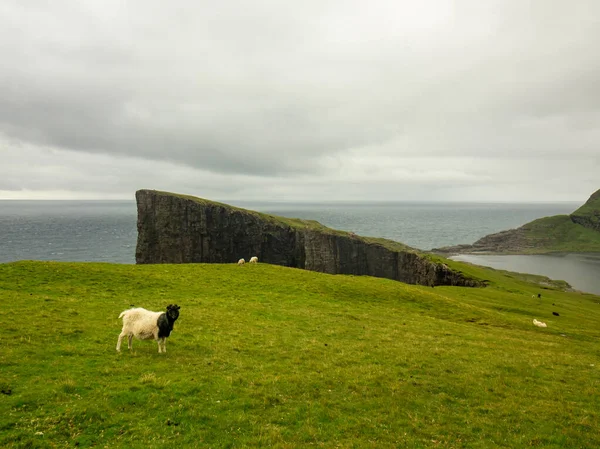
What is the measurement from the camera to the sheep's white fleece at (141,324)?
62.2 feet

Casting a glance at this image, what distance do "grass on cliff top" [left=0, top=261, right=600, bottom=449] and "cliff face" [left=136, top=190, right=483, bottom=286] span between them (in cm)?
9808

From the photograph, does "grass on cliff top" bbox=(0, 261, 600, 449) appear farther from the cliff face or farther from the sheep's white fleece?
the cliff face

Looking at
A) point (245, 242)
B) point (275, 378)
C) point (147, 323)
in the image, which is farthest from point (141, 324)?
point (245, 242)

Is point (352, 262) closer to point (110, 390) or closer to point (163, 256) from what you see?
point (163, 256)

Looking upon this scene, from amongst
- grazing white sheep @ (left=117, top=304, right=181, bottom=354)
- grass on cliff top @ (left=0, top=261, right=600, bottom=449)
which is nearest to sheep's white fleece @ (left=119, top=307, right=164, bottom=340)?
grazing white sheep @ (left=117, top=304, right=181, bottom=354)

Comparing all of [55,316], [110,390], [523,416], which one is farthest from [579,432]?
[55,316]

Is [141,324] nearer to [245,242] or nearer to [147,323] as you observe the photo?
[147,323]

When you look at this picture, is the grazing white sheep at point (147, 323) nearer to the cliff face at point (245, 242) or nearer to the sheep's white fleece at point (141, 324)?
the sheep's white fleece at point (141, 324)

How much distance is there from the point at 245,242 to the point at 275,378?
135m

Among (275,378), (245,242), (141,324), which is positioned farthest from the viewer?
(245,242)

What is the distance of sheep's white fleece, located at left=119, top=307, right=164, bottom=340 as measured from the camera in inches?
747

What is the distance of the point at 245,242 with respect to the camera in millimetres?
150125

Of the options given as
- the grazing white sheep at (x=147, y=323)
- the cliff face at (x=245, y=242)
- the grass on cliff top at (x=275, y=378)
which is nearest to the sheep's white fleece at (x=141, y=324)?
the grazing white sheep at (x=147, y=323)

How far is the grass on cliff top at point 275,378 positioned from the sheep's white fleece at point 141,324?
1295mm
